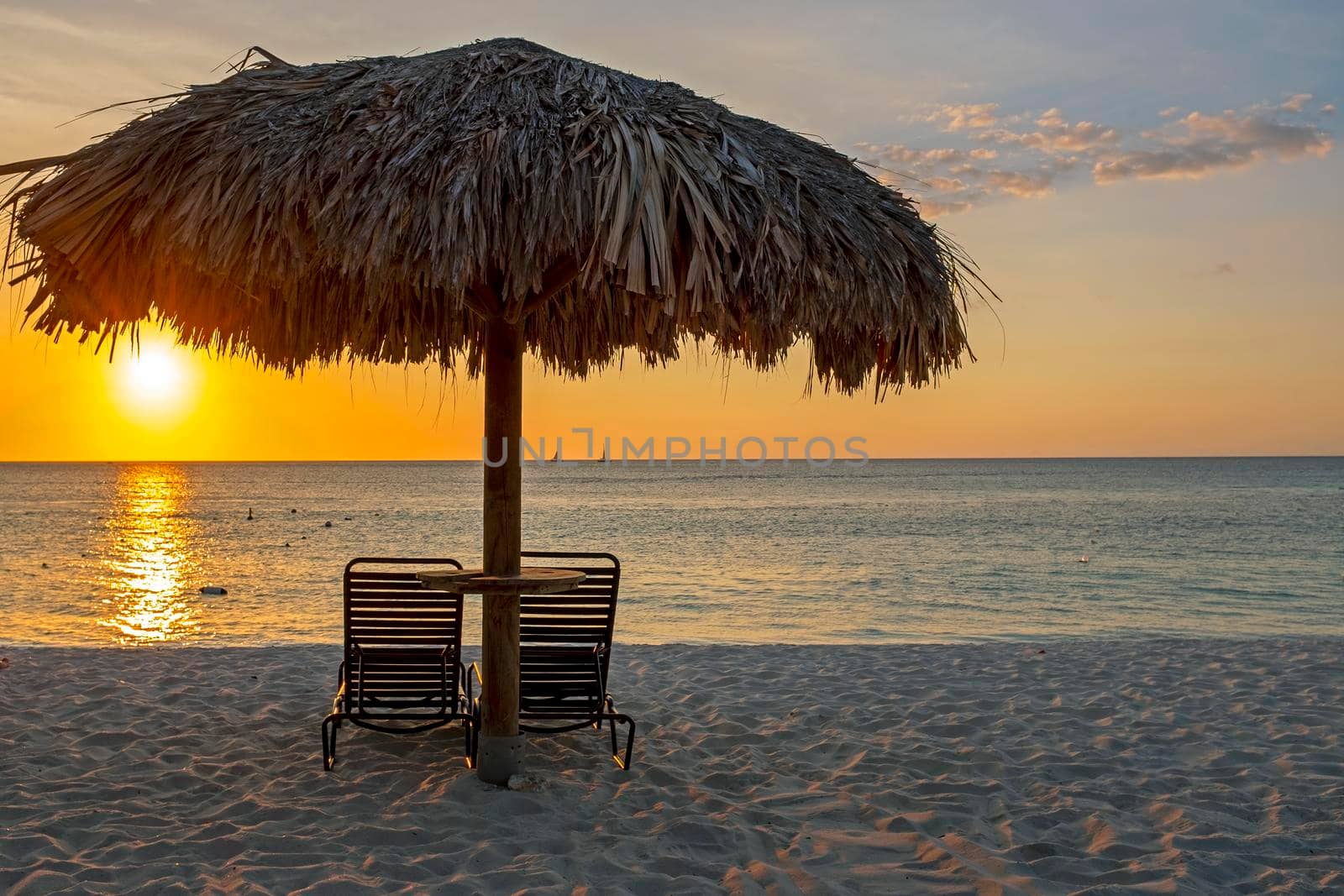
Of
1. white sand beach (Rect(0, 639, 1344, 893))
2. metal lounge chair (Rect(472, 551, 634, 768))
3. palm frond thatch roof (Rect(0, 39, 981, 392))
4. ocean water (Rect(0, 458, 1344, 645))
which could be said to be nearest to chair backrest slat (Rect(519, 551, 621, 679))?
metal lounge chair (Rect(472, 551, 634, 768))

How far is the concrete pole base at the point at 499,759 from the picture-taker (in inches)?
171

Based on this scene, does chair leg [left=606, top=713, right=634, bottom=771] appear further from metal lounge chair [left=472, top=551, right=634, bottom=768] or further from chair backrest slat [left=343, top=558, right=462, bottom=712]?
chair backrest slat [left=343, top=558, right=462, bottom=712]

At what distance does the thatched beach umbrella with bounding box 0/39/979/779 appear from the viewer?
345 centimetres

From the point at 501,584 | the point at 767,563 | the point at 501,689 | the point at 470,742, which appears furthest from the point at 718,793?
the point at 767,563

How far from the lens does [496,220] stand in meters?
3.47

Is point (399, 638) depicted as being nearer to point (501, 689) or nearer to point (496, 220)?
point (501, 689)

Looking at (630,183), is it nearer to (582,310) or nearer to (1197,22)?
(582,310)

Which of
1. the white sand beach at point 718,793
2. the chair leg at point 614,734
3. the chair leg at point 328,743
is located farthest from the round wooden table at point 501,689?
the chair leg at point 328,743

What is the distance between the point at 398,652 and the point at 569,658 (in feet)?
2.65

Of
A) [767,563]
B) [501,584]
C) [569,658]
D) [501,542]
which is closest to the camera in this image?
[501,584]

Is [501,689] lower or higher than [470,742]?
higher

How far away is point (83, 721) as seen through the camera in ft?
18.0

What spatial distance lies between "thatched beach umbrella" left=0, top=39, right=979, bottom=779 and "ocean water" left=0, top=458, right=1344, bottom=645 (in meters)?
7.82

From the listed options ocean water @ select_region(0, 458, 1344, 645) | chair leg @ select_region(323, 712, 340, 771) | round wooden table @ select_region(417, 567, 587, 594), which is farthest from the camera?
ocean water @ select_region(0, 458, 1344, 645)
